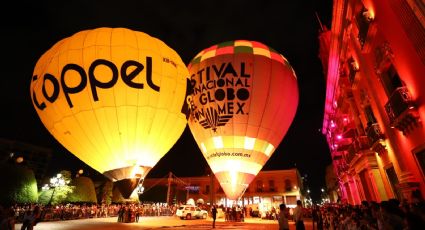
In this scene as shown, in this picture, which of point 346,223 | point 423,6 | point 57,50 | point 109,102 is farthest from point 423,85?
point 57,50

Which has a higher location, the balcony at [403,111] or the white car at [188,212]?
the balcony at [403,111]

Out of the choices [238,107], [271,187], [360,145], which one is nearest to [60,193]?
[238,107]

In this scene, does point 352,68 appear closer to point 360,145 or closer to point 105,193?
point 360,145

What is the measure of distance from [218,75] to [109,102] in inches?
330

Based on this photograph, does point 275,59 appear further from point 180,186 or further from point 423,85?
point 180,186

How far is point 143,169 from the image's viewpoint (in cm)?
1204

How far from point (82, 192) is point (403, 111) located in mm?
36935

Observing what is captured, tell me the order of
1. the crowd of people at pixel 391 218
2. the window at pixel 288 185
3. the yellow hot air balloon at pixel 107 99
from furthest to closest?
the window at pixel 288 185 → the yellow hot air balloon at pixel 107 99 → the crowd of people at pixel 391 218

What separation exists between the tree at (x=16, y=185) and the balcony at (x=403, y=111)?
111 feet

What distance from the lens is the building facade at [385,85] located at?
912 cm

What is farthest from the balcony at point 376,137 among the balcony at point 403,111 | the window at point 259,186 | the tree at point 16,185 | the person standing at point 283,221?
the window at point 259,186

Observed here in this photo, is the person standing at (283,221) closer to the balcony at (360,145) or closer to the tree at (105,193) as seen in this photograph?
the balcony at (360,145)

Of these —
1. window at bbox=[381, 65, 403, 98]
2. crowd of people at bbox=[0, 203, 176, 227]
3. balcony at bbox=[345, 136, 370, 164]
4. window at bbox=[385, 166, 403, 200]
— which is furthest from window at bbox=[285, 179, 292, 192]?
window at bbox=[381, 65, 403, 98]

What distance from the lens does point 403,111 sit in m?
9.88
